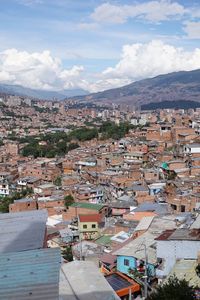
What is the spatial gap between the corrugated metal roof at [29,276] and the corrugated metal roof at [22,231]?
0.93 m

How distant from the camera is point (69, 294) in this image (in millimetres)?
8008

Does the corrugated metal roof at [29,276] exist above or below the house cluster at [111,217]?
above

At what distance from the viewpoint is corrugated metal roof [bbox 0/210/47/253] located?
5.62 metres

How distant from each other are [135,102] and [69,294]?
501ft

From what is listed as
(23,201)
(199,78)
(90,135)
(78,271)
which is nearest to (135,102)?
(199,78)

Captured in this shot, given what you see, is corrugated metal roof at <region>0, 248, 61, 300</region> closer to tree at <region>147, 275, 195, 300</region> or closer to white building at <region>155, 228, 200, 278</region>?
tree at <region>147, 275, 195, 300</region>

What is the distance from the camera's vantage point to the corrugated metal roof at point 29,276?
4324 mm

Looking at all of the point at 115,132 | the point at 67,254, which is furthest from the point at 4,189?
the point at 67,254

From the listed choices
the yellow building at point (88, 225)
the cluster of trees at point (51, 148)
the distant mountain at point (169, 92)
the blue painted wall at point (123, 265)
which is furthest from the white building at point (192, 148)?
the distant mountain at point (169, 92)

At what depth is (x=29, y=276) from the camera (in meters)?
4.40

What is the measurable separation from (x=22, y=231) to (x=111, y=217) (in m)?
12.8

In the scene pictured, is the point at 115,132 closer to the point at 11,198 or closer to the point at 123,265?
the point at 11,198

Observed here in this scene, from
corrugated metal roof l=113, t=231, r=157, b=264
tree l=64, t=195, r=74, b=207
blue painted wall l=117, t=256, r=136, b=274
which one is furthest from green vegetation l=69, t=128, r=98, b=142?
blue painted wall l=117, t=256, r=136, b=274

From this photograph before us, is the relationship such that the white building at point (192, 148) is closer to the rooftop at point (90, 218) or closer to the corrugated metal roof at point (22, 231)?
the rooftop at point (90, 218)
